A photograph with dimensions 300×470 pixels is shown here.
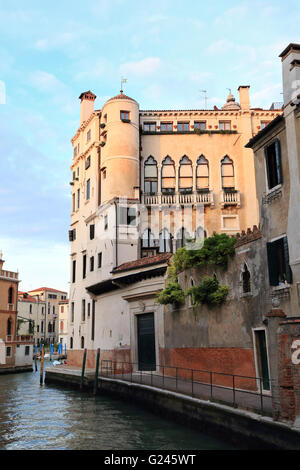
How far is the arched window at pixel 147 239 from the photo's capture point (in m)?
31.2

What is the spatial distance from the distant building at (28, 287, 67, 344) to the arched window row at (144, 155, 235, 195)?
72789 millimetres

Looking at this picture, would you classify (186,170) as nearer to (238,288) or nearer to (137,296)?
(137,296)

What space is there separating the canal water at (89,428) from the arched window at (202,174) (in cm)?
1596

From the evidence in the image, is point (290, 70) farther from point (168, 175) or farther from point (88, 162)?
point (88, 162)

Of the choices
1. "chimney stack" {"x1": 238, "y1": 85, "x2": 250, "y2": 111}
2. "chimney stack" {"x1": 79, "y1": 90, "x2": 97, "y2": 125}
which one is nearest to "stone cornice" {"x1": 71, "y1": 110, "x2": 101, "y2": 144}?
"chimney stack" {"x1": 79, "y1": 90, "x2": 97, "y2": 125}

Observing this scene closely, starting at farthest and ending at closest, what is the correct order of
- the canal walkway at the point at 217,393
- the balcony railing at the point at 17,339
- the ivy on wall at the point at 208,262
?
the balcony railing at the point at 17,339, the ivy on wall at the point at 208,262, the canal walkway at the point at 217,393

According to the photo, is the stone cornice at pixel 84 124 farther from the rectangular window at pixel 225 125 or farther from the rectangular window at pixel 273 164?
the rectangular window at pixel 273 164

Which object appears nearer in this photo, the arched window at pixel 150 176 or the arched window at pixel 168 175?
the arched window at pixel 168 175

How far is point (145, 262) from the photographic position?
2597 centimetres

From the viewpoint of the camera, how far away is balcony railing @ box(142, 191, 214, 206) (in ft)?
105

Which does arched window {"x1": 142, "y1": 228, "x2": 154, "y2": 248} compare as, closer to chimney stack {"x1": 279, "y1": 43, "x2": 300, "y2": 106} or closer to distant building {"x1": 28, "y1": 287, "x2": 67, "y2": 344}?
chimney stack {"x1": 279, "y1": 43, "x2": 300, "y2": 106}

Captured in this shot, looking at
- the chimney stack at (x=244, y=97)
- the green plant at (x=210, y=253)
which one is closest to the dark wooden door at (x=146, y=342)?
the green plant at (x=210, y=253)

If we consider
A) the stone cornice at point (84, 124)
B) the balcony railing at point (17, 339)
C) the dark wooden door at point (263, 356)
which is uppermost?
the stone cornice at point (84, 124)

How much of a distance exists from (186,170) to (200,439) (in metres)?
22.3
